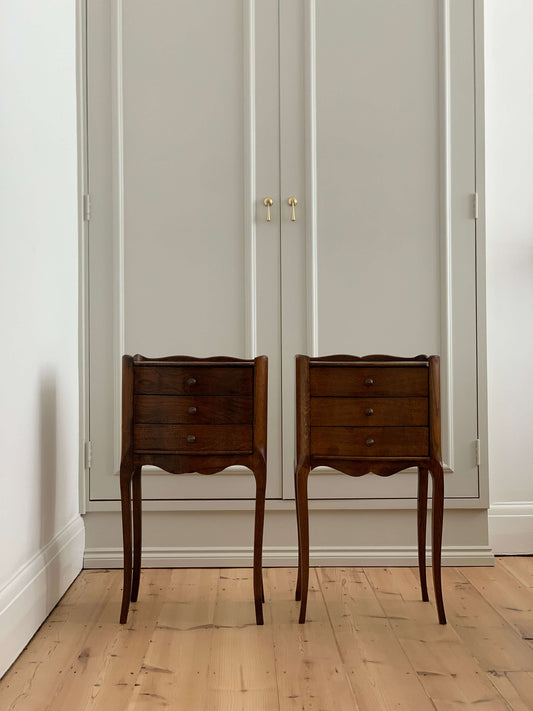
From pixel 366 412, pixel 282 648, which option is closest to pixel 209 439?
pixel 366 412

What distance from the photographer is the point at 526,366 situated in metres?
2.79

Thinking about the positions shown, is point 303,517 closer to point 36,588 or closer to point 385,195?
point 36,588

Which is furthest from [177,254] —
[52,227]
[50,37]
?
[50,37]

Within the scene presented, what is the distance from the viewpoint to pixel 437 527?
2154 mm

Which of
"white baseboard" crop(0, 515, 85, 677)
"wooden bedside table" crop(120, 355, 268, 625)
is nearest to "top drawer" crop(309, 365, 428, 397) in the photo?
"wooden bedside table" crop(120, 355, 268, 625)

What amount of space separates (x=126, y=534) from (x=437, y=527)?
2.87 feet

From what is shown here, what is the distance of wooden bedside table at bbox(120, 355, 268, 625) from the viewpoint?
211cm

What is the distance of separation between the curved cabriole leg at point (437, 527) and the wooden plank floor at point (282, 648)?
0.20 ft

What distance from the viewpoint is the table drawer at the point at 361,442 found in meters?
2.11

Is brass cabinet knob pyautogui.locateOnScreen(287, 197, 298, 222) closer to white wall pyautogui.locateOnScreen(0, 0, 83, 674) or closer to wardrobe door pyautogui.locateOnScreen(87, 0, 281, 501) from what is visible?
wardrobe door pyautogui.locateOnScreen(87, 0, 281, 501)

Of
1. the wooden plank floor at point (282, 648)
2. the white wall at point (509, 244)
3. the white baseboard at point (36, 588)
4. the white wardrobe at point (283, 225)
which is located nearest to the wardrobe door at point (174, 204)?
the white wardrobe at point (283, 225)

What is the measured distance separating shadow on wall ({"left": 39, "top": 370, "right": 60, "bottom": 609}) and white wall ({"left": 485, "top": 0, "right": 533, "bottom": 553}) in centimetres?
153

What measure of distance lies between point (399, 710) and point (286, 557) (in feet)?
3.61

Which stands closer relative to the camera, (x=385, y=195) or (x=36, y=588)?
(x=36, y=588)
